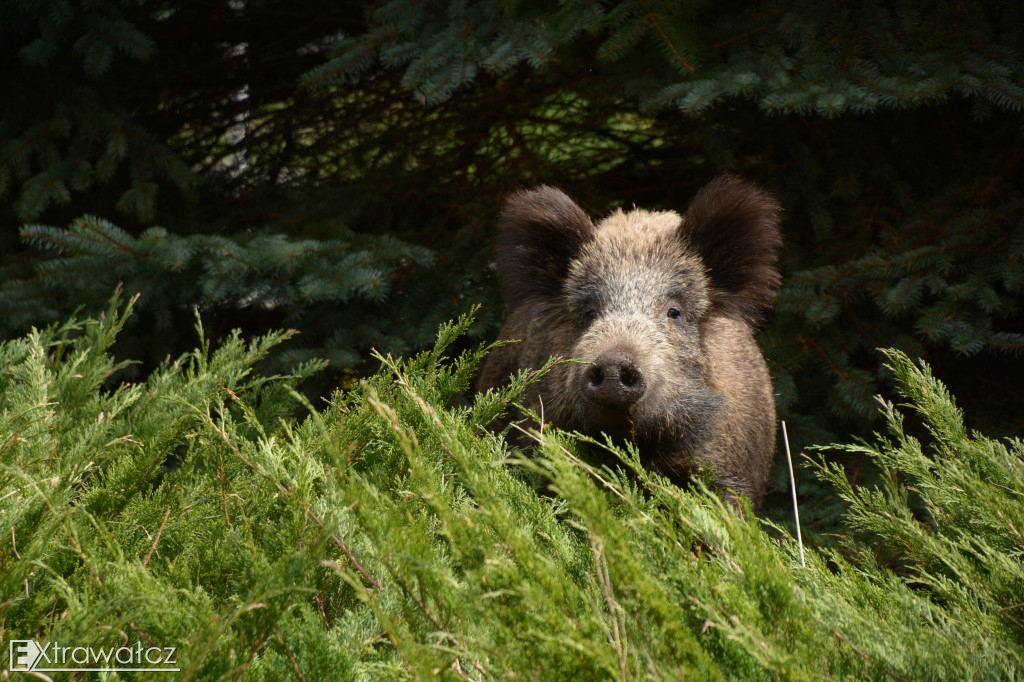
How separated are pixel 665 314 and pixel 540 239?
610 millimetres

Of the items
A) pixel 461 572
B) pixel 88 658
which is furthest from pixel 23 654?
pixel 461 572

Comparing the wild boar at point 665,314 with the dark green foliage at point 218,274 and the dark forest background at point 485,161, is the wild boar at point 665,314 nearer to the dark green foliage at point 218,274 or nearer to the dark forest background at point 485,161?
the dark forest background at point 485,161

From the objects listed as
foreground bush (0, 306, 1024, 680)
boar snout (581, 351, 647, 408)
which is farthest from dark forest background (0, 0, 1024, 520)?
foreground bush (0, 306, 1024, 680)

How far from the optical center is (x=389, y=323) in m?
4.34

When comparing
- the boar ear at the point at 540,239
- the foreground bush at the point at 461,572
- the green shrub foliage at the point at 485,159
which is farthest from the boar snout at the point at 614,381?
the green shrub foliage at the point at 485,159

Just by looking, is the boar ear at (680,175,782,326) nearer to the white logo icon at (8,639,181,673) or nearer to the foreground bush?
the foreground bush

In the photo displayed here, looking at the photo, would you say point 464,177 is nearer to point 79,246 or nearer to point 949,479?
point 79,246

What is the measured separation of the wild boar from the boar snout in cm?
11

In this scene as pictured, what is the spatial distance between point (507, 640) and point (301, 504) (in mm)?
462

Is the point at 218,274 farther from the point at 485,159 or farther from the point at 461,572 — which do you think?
the point at 461,572

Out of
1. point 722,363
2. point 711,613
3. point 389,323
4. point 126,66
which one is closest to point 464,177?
point 389,323

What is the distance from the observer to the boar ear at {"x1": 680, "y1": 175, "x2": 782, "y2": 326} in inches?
119

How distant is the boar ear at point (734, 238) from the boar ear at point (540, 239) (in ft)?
1.45

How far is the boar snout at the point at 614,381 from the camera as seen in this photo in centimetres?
237
